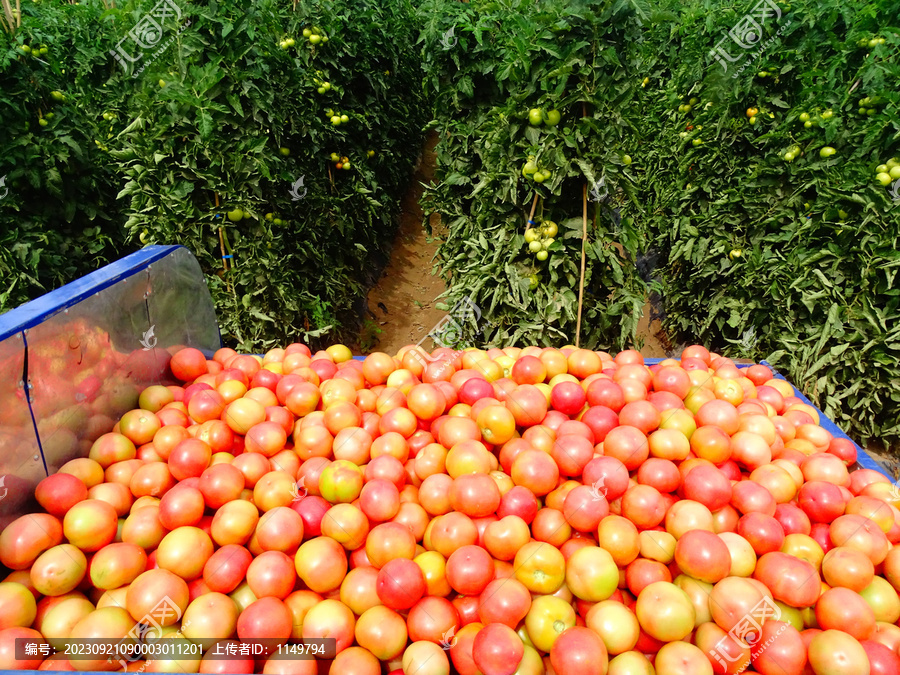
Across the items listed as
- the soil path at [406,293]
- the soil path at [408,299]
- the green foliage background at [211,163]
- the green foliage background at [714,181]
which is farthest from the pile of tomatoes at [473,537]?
the soil path at [406,293]

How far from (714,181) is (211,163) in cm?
520

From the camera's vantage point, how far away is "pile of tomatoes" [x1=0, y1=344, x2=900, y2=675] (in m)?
1.50

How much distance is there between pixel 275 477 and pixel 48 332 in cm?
97

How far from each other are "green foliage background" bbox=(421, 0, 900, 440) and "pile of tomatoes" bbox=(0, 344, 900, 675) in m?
1.96

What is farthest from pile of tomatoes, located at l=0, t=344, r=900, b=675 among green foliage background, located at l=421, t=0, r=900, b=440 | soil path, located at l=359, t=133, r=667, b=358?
soil path, located at l=359, t=133, r=667, b=358

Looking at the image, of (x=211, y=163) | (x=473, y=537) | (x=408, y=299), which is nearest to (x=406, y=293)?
(x=408, y=299)

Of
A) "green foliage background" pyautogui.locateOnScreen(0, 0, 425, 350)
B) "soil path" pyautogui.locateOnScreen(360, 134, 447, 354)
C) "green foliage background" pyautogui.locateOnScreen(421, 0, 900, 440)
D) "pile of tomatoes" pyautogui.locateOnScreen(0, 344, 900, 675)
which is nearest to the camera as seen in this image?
"pile of tomatoes" pyautogui.locateOnScreen(0, 344, 900, 675)

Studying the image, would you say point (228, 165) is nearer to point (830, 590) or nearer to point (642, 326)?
point (830, 590)

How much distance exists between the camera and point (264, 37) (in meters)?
4.37

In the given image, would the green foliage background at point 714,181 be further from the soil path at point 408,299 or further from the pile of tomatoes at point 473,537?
the pile of tomatoes at point 473,537

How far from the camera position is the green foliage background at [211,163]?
3.98 metres

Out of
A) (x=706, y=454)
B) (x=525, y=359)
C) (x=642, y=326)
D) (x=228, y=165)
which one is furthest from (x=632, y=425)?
(x=642, y=326)

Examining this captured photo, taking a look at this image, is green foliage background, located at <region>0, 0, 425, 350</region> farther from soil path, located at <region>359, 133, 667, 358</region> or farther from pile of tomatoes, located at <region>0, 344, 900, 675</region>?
pile of tomatoes, located at <region>0, 344, 900, 675</region>

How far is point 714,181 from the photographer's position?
19.2ft
